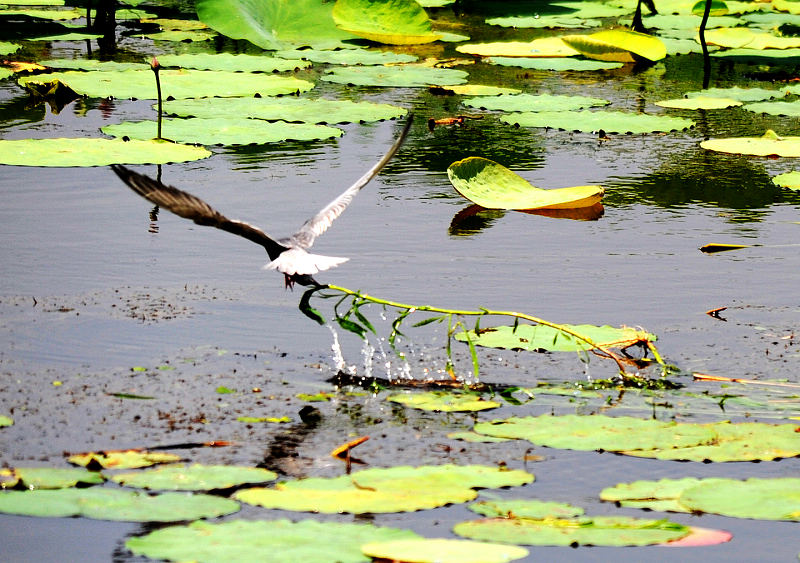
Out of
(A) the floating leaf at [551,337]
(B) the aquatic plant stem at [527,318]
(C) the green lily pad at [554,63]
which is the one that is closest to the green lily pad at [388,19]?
(C) the green lily pad at [554,63]

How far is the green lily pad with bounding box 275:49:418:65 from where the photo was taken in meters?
10.3

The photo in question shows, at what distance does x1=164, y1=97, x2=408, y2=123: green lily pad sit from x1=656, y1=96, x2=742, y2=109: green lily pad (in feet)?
6.56

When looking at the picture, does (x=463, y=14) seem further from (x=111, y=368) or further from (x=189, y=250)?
(x=111, y=368)

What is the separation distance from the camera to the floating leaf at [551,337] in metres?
4.20

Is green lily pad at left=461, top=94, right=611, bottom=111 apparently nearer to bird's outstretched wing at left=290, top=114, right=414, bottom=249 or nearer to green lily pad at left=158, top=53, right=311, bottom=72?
green lily pad at left=158, top=53, right=311, bottom=72

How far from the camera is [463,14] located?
44.9ft

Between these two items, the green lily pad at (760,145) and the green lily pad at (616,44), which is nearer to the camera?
the green lily pad at (760,145)

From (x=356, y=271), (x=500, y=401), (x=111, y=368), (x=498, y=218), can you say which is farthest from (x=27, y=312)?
(x=498, y=218)

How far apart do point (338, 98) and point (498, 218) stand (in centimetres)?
293

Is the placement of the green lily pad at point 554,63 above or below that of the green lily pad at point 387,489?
above

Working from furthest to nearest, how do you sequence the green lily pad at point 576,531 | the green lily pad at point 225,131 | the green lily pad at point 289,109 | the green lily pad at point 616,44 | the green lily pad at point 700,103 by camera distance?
1. the green lily pad at point 616,44
2. the green lily pad at point 700,103
3. the green lily pad at point 289,109
4. the green lily pad at point 225,131
5. the green lily pad at point 576,531

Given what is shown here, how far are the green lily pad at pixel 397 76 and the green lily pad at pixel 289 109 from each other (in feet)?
3.33

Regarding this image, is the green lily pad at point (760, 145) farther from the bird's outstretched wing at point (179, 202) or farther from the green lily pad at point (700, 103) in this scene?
the bird's outstretched wing at point (179, 202)

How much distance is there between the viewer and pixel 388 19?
36.6 feet
